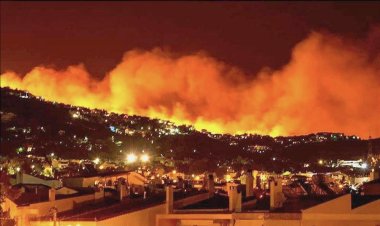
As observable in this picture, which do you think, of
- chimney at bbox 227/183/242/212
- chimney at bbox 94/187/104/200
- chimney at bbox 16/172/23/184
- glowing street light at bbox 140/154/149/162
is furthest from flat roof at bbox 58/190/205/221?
glowing street light at bbox 140/154/149/162

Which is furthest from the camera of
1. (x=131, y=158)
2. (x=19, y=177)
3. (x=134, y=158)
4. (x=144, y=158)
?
(x=144, y=158)

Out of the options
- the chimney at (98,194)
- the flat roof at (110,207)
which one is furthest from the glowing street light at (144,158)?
the flat roof at (110,207)

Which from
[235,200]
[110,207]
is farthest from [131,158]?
[235,200]

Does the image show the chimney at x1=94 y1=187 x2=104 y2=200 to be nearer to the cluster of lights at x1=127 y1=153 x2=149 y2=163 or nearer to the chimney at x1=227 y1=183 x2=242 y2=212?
the chimney at x1=227 y1=183 x2=242 y2=212

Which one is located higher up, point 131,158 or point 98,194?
point 131,158

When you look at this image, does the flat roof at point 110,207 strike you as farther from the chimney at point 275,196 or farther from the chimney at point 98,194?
the chimney at point 275,196

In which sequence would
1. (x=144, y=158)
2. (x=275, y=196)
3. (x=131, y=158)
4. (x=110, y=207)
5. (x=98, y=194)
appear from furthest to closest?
(x=144, y=158), (x=131, y=158), (x=98, y=194), (x=110, y=207), (x=275, y=196)

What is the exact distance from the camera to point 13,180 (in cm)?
6425

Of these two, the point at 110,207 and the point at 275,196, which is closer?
the point at 275,196

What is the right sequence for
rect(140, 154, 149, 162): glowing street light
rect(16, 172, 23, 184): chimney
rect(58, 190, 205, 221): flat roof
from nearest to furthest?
1. rect(58, 190, 205, 221): flat roof
2. rect(16, 172, 23, 184): chimney
3. rect(140, 154, 149, 162): glowing street light

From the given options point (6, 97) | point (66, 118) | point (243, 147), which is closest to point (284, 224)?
point (243, 147)

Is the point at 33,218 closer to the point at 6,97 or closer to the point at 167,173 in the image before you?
the point at 167,173

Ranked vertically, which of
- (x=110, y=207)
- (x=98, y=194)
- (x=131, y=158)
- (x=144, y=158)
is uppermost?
(x=144, y=158)

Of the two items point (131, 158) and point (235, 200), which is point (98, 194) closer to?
point (235, 200)
